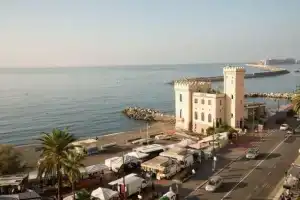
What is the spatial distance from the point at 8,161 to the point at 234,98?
112 ft

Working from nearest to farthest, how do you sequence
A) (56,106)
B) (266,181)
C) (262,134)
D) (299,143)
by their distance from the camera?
(266,181)
(299,143)
(262,134)
(56,106)

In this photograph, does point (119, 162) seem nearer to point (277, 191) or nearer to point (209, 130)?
point (277, 191)

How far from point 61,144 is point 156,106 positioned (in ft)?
293

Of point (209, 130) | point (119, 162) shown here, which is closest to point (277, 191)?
point (119, 162)

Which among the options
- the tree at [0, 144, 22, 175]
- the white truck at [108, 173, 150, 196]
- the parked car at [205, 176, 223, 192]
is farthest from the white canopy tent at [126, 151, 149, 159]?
the tree at [0, 144, 22, 175]

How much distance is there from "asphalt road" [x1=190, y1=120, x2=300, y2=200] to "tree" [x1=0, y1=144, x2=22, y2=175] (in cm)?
1828

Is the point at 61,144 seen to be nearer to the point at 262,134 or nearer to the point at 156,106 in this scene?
the point at 262,134

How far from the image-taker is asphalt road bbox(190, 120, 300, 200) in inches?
1074

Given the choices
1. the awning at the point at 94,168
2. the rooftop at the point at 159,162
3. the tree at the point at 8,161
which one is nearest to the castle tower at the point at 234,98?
the rooftop at the point at 159,162

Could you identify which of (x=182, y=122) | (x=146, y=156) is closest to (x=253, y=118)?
(x=182, y=122)

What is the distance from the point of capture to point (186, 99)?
5700cm

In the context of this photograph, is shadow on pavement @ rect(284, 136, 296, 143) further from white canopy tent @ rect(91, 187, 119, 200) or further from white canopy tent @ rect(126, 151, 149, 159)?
white canopy tent @ rect(91, 187, 119, 200)

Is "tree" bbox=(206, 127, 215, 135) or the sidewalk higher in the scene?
"tree" bbox=(206, 127, 215, 135)

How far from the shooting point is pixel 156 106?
112m
